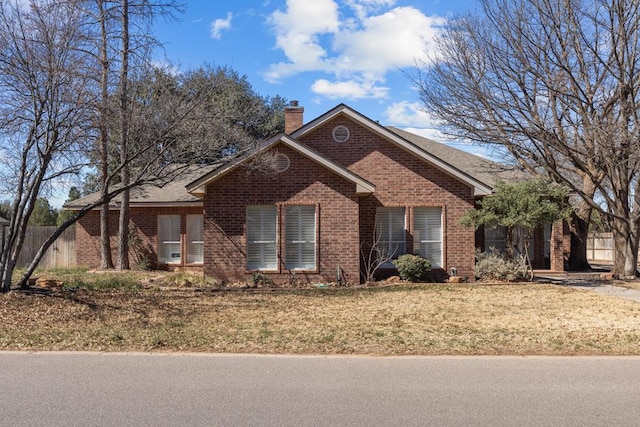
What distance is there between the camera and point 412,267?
53.5 ft

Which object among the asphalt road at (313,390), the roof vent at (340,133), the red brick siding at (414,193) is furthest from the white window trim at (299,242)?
the asphalt road at (313,390)

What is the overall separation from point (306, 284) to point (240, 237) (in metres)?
2.25

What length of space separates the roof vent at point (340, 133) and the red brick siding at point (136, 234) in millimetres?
5714

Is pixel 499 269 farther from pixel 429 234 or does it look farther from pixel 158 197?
pixel 158 197

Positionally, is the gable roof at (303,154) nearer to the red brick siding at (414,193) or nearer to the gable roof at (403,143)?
the red brick siding at (414,193)

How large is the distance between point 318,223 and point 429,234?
11.7 ft

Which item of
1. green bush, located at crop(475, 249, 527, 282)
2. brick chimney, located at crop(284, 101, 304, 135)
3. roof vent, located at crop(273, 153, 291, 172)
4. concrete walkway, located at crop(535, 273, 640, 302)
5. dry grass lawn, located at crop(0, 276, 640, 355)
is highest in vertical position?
brick chimney, located at crop(284, 101, 304, 135)

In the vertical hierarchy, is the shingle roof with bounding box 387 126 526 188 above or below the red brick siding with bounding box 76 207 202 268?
above

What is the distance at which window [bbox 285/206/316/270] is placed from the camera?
1630 cm

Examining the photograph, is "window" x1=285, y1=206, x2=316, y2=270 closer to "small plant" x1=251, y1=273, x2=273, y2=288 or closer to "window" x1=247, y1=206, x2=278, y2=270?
"window" x1=247, y1=206, x2=278, y2=270

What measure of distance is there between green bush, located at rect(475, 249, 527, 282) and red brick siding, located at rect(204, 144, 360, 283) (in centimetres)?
387

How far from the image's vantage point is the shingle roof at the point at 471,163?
21.2 m

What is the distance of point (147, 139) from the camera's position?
42.3ft

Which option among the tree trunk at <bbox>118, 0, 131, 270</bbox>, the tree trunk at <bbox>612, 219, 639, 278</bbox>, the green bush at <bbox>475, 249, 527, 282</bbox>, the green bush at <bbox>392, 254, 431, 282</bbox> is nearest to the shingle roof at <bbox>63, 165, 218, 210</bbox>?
the tree trunk at <bbox>118, 0, 131, 270</bbox>
